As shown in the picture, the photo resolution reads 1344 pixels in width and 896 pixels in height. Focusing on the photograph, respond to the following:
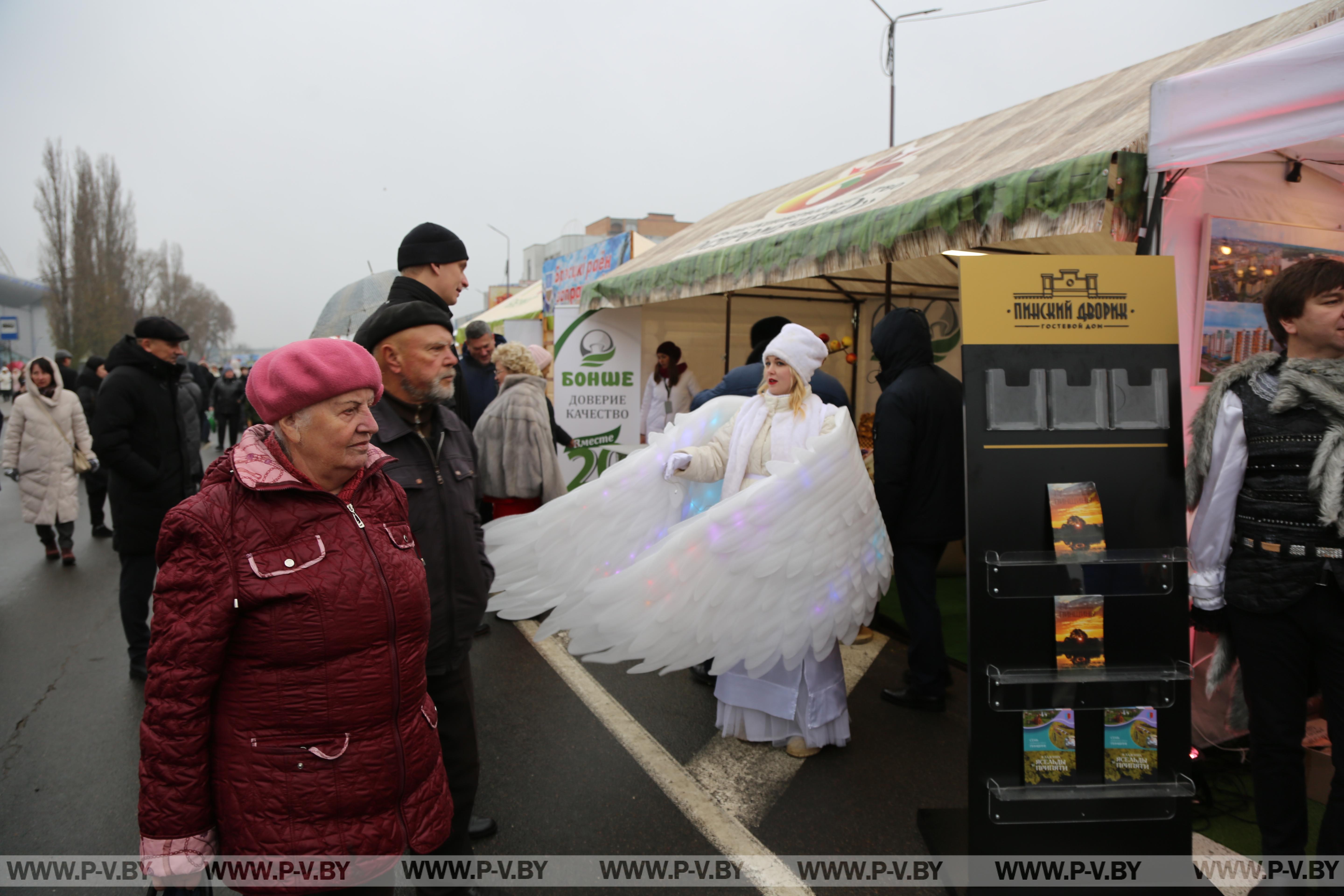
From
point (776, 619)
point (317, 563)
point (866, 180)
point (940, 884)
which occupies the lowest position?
point (940, 884)

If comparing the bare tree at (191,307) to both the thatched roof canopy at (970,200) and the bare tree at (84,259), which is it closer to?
the bare tree at (84,259)

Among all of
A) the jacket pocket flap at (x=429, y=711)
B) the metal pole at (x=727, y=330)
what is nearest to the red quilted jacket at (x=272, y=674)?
the jacket pocket flap at (x=429, y=711)

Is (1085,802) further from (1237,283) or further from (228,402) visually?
(228,402)

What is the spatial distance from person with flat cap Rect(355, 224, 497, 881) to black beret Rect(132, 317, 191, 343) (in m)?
2.71

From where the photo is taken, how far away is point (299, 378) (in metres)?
1.68

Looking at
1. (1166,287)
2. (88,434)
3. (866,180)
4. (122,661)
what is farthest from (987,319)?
(88,434)

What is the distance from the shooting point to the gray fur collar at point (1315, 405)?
219cm

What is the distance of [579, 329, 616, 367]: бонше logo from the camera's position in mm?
8227

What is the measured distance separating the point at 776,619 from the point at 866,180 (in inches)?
172

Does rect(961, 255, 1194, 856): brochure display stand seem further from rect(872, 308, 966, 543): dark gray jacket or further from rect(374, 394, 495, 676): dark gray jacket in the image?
rect(374, 394, 495, 676): dark gray jacket

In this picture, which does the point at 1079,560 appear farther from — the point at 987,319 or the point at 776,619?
the point at 776,619

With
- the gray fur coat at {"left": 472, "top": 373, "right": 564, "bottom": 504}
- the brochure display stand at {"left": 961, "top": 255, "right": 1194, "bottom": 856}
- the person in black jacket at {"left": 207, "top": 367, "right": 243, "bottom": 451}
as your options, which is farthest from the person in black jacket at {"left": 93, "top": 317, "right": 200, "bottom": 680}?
the person in black jacket at {"left": 207, "top": 367, "right": 243, "bottom": 451}

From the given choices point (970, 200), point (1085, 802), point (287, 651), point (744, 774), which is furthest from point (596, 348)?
point (287, 651)

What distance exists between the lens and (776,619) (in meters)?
3.19
